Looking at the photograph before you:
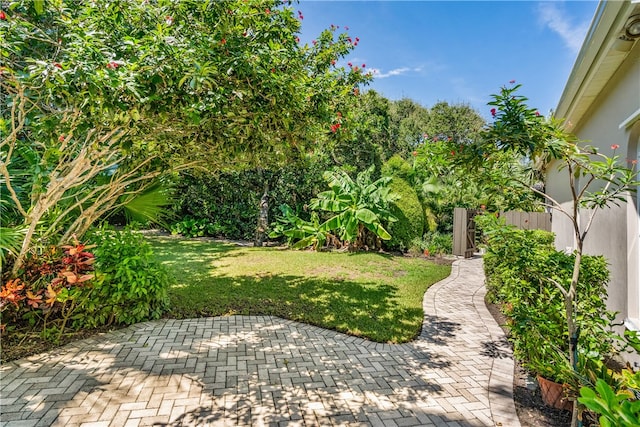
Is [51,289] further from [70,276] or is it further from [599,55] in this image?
[599,55]

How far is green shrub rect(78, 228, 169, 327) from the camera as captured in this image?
198 inches

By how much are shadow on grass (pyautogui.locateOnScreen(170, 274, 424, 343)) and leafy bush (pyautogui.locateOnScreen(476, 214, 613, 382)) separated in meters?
1.86

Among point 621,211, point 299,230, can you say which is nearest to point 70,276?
point 621,211

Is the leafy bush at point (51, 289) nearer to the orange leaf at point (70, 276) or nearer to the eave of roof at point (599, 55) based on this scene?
the orange leaf at point (70, 276)

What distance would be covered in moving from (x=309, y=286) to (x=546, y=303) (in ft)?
16.5

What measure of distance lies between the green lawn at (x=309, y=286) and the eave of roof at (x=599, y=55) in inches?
168

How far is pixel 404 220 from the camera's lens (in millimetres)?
12844

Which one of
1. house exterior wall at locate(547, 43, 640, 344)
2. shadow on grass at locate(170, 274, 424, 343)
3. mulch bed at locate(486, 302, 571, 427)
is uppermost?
house exterior wall at locate(547, 43, 640, 344)

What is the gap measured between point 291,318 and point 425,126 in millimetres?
24273

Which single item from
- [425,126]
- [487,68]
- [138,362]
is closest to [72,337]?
[138,362]

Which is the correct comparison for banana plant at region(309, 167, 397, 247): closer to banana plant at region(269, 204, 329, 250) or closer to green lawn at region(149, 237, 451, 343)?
banana plant at region(269, 204, 329, 250)

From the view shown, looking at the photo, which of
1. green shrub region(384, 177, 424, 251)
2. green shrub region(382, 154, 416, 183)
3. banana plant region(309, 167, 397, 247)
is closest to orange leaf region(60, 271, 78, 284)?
banana plant region(309, 167, 397, 247)

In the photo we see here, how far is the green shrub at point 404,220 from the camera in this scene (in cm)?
1276

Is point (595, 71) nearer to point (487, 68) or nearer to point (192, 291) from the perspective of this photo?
point (192, 291)
